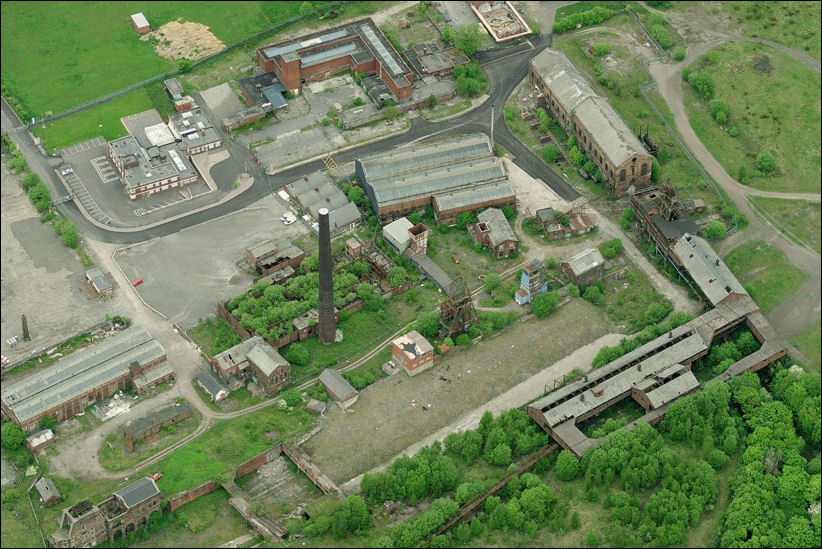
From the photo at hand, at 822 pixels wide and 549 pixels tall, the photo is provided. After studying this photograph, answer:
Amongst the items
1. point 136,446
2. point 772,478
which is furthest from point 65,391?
point 772,478

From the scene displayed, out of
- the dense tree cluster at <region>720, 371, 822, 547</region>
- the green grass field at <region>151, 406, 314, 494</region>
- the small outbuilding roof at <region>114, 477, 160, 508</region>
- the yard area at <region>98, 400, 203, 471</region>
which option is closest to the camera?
the dense tree cluster at <region>720, 371, 822, 547</region>

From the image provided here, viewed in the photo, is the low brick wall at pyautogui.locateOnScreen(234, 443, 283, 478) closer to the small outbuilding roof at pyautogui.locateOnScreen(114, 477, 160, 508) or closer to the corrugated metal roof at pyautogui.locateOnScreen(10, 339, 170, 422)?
the small outbuilding roof at pyautogui.locateOnScreen(114, 477, 160, 508)

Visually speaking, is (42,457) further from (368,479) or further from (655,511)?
(655,511)

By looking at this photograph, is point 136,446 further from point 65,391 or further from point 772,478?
point 772,478

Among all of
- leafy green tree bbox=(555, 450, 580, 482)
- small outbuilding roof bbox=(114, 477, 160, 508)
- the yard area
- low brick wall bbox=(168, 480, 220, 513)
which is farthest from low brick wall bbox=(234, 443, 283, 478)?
leafy green tree bbox=(555, 450, 580, 482)

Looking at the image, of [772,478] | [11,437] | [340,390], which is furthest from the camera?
[340,390]

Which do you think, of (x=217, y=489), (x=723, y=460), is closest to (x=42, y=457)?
(x=217, y=489)

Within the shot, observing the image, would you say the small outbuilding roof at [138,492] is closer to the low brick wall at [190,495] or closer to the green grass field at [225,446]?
the low brick wall at [190,495]

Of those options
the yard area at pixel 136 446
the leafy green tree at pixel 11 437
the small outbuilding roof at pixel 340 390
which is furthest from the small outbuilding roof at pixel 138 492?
the small outbuilding roof at pixel 340 390
